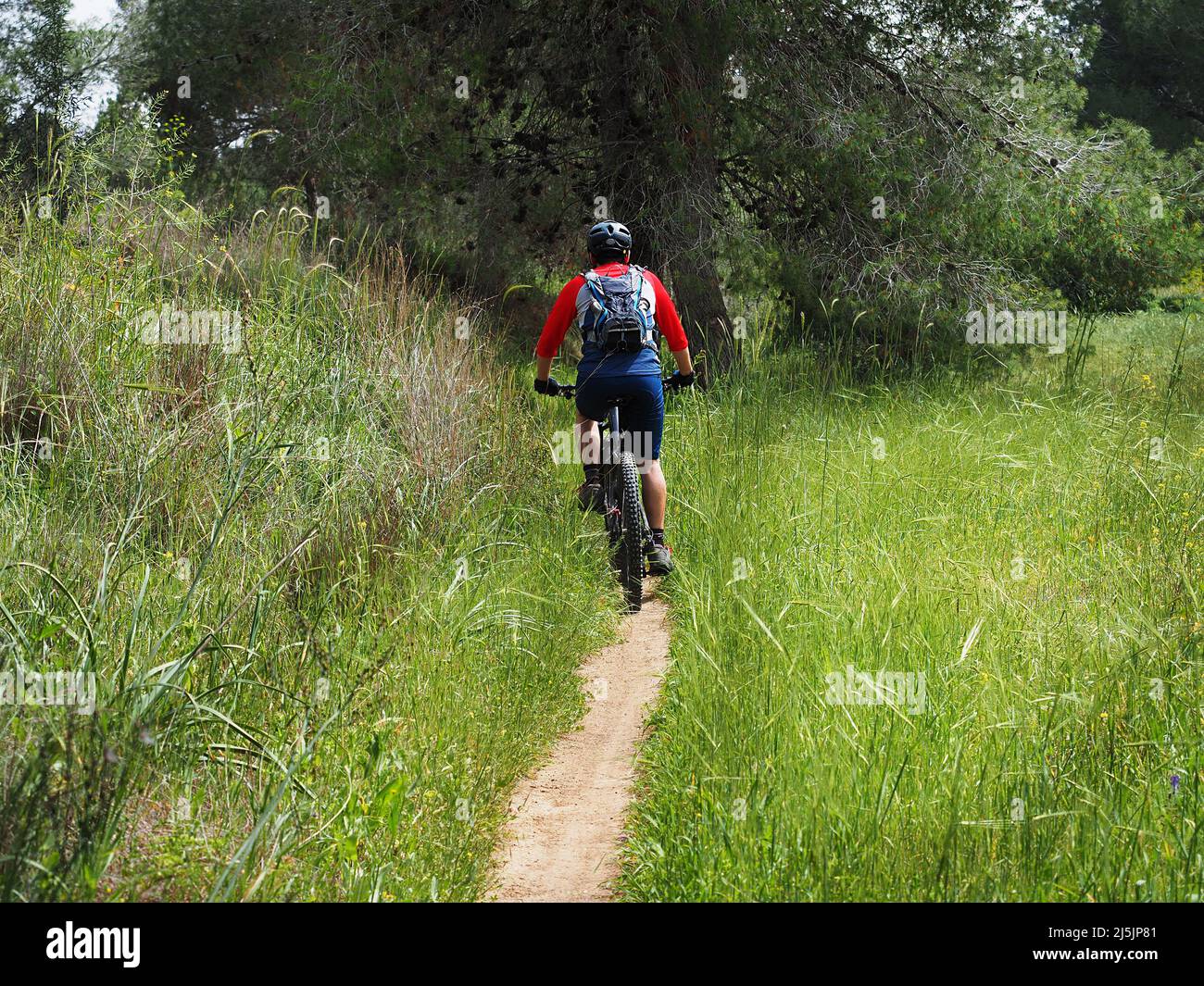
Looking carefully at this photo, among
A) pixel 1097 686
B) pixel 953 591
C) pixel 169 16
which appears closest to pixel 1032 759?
pixel 1097 686

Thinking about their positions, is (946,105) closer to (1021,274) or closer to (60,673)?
(1021,274)

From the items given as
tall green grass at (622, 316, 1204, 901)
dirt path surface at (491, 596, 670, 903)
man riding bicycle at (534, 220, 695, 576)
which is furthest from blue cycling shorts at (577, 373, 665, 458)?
dirt path surface at (491, 596, 670, 903)

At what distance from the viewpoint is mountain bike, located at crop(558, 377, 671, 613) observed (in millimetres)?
6254

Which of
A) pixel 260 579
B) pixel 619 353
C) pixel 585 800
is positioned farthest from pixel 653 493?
pixel 260 579

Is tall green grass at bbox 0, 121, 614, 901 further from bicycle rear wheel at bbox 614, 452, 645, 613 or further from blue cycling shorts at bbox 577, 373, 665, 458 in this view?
blue cycling shorts at bbox 577, 373, 665, 458

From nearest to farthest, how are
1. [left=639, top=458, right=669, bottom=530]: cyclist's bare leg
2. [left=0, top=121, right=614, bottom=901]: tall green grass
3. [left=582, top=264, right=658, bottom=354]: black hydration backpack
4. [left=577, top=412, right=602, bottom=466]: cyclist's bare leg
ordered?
→ [left=0, top=121, right=614, bottom=901]: tall green grass → [left=582, top=264, right=658, bottom=354]: black hydration backpack → [left=639, top=458, right=669, bottom=530]: cyclist's bare leg → [left=577, top=412, right=602, bottom=466]: cyclist's bare leg

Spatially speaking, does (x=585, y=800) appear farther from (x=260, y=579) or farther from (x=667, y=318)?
(x=667, y=318)

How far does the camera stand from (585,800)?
13.4 feet

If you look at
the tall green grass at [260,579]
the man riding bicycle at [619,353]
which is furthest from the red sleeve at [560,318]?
the tall green grass at [260,579]

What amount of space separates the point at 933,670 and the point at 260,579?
225 cm

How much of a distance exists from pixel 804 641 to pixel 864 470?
107 inches

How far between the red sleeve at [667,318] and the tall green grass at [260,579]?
1166 millimetres

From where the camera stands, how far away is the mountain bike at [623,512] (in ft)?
20.5

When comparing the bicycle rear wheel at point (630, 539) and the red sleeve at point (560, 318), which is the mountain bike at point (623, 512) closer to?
the bicycle rear wheel at point (630, 539)
